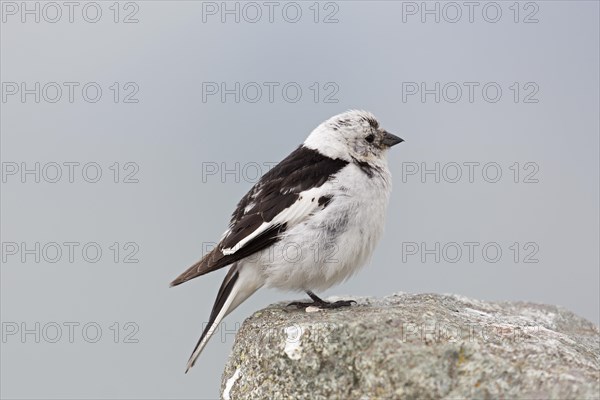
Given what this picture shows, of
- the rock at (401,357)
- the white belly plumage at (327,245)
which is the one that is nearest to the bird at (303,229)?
the white belly plumage at (327,245)

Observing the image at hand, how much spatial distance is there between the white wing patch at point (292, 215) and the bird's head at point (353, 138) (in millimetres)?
619

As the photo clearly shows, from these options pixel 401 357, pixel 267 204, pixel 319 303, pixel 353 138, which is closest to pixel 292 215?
pixel 267 204

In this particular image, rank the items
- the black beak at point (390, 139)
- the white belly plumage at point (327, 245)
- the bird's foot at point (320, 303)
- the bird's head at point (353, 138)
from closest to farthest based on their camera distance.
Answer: the white belly plumage at point (327, 245), the bird's foot at point (320, 303), the bird's head at point (353, 138), the black beak at point (390, 139)

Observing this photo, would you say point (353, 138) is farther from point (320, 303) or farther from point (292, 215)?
point (320, 303)

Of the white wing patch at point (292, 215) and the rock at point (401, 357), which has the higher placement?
the white wing patch at point (292, 215)

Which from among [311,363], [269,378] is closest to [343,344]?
[311,363]

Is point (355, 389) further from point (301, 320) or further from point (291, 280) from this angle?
point (291, 280)

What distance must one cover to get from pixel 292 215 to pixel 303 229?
154 mm

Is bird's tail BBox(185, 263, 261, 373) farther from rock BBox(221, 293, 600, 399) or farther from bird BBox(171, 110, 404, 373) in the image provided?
rock BBox(221, 293, 600, 399)

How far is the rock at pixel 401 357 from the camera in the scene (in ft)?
16.3

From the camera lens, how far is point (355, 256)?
6.95 meters

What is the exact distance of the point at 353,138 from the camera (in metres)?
7.51

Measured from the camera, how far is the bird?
6793 mm

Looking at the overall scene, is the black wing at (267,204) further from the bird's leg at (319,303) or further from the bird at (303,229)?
the bird's leg at (319,303)
